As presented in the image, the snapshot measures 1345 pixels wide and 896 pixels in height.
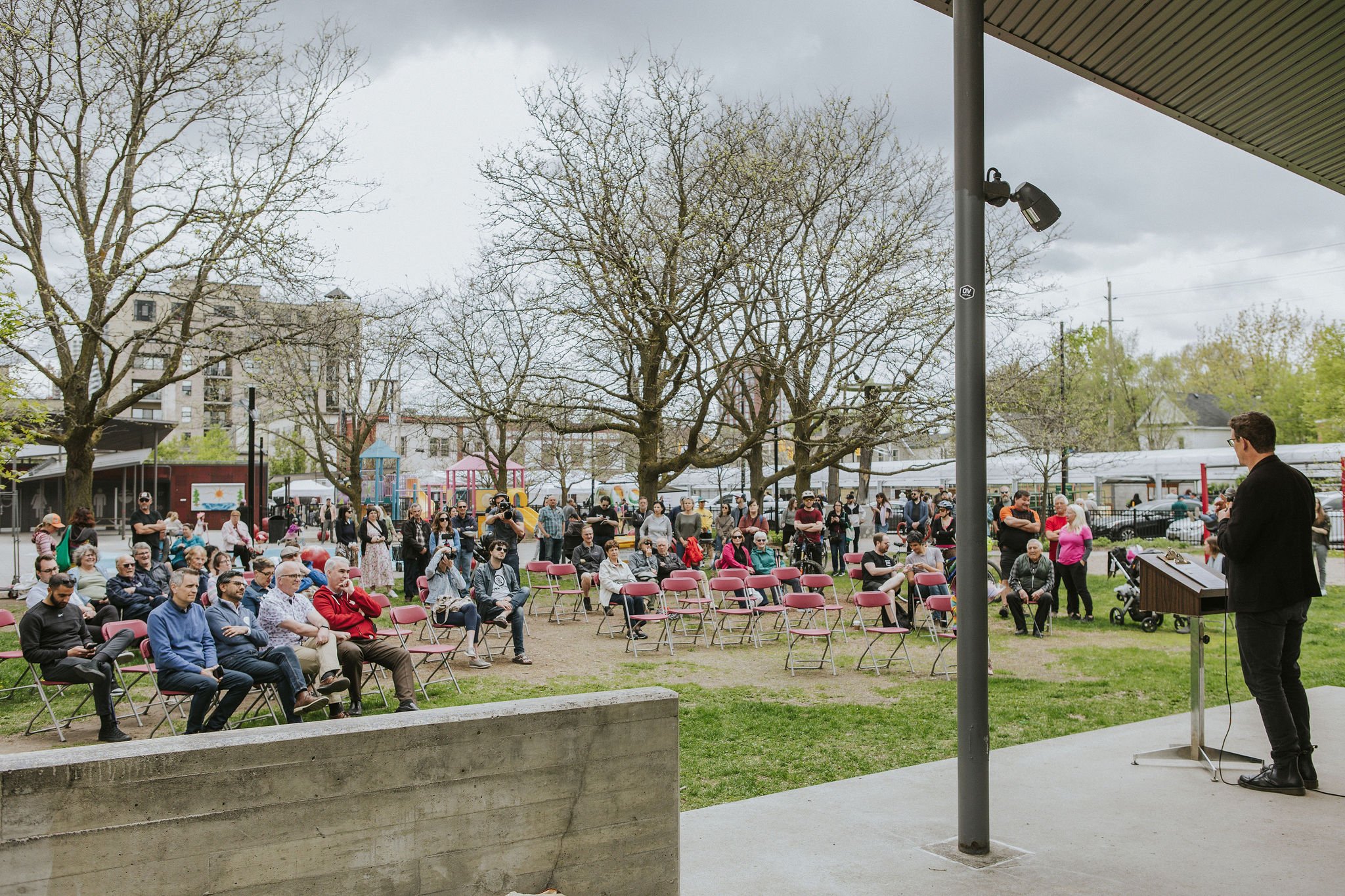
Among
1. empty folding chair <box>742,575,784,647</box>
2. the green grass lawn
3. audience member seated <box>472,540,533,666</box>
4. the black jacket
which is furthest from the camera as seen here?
empty folding chair <box>742,575,784,647</box>

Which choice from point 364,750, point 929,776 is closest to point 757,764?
point 929,776

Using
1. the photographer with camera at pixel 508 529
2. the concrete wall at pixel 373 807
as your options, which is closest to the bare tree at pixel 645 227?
the photographer with camera at pixel 508 529

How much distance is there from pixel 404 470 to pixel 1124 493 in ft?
116

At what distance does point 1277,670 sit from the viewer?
4.75 m

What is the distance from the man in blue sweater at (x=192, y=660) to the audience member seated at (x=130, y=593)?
3.09 m

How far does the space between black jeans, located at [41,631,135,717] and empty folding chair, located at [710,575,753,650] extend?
21.0ft

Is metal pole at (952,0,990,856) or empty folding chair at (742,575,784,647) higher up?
metal pole at (952,0,990,856)

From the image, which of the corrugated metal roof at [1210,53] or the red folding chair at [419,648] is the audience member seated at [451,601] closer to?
the red folding chair at [419,648]

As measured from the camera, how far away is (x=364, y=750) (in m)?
3.11

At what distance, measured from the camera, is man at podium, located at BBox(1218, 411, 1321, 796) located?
4.70 metres

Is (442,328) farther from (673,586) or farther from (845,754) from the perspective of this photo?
(845,754)

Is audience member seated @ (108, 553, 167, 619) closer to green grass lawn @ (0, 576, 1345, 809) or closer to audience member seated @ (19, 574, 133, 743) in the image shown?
green grass lawn @ (0, 576, 1345, 809)

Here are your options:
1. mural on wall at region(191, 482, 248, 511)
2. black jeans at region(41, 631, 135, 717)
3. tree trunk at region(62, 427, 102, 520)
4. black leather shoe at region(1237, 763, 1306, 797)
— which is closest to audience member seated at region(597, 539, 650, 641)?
black jeans at region(41, 631, 135, 717)

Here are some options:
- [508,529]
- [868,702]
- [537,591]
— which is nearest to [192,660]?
[868,702]
